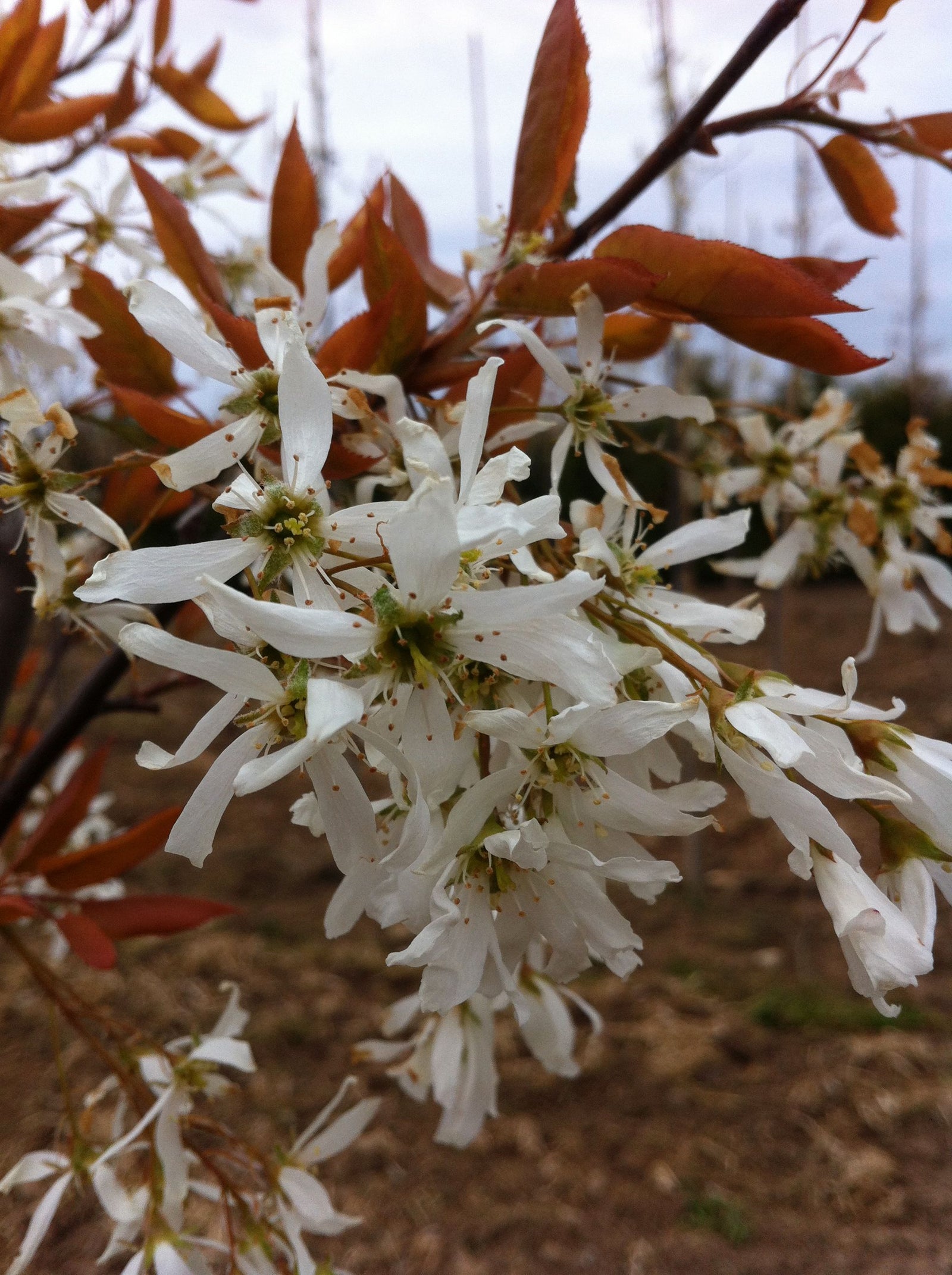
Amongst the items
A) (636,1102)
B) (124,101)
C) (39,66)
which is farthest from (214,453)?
(636,1102)

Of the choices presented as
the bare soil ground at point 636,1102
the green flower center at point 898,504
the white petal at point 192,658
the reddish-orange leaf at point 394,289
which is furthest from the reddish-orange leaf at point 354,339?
the bare soil ground at point 636,1102

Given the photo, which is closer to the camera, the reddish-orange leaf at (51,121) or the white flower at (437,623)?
the white flower at (437,623)

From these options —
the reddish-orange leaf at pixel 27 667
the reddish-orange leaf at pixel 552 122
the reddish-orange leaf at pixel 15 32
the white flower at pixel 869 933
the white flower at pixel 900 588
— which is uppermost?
the reddish-orange leaf at pixel 15 32

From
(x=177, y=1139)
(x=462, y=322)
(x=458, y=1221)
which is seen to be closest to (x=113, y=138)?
(x=462, y=322)

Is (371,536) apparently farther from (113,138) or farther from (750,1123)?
(750,1123)

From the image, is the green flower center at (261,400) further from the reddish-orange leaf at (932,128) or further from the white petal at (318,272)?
the reddish-orange leaf at (932,128)
